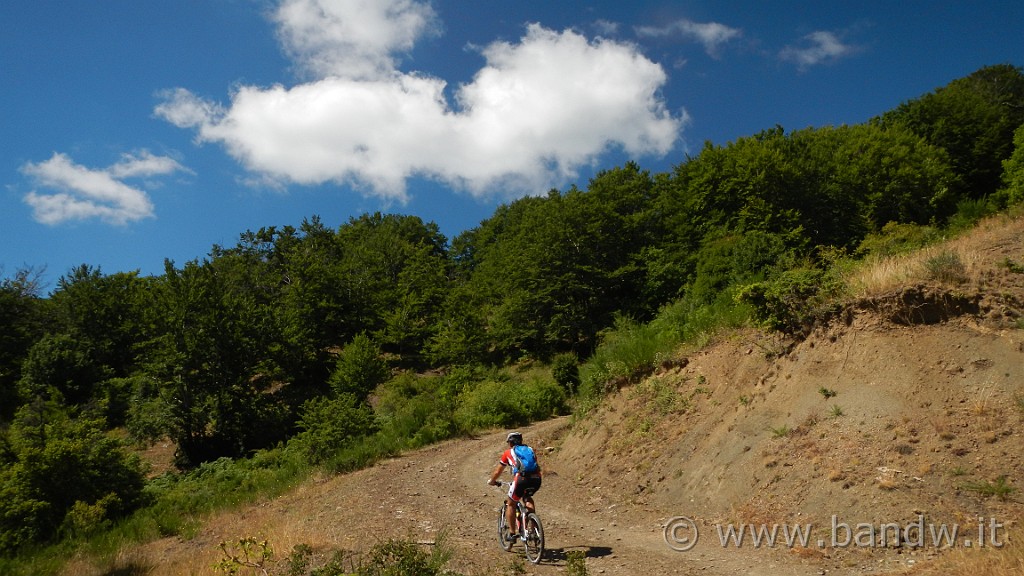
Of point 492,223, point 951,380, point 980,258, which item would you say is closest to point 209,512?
point 951,380

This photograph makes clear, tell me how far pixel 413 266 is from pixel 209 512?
159ft

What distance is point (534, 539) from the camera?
8.85 m

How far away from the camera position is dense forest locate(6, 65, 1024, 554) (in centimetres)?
2229

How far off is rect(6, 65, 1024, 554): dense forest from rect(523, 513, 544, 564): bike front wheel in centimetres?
1075

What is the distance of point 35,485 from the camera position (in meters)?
19.6

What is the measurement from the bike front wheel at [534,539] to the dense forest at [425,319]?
10.8 m

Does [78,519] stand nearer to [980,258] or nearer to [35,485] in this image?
[35,485]

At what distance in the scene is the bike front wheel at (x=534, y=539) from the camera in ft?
28.6

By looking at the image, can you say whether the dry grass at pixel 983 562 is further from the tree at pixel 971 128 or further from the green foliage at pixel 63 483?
the tree at pixel 971 128

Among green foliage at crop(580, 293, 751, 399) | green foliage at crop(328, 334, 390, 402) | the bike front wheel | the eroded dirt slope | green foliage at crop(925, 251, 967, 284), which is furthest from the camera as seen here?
green foliage at crop(328, 334, 390, 402)

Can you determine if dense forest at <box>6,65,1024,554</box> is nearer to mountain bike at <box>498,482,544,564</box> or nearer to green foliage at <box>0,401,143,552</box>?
green foliage at <box>0,401,143,552</box>

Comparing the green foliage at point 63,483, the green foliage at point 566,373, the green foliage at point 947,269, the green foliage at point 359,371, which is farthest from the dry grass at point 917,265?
the green foliage at point 359,371

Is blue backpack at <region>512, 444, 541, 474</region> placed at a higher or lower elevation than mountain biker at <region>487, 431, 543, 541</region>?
higher

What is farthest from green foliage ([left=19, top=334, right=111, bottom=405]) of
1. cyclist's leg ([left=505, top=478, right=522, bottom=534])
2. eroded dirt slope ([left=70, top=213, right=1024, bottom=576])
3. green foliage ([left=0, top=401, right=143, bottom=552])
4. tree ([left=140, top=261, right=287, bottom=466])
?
cyclist's leg ([left=505, top=478, right=522, bottom=534])
